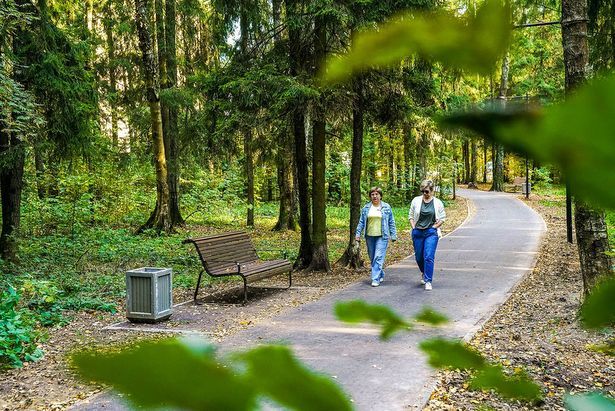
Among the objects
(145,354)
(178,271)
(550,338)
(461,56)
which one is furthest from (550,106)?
(178,271)

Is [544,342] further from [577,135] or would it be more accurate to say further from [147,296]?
[577,135]

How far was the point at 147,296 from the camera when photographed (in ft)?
24.6

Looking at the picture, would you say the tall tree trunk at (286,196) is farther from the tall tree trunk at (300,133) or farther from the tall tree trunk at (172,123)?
the tall tree trunk at (300,133)

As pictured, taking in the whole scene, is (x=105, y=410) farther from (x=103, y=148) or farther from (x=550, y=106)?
(x=103, y=148)

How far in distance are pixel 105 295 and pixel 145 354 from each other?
33.0ft

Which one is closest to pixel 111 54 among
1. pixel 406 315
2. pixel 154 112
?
pixel 154 112

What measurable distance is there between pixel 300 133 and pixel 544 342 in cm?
689

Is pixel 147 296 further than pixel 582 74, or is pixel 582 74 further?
pixel 147 296

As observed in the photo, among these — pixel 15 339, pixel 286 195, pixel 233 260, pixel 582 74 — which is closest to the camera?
pixel 582 74

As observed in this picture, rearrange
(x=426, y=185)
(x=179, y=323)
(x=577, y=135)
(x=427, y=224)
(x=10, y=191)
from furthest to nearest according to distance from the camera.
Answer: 1. (x=10, y=191)
2. (x=427, y=224)
3. (x=426, y=185)
4. (x=179, y=323)
5. (x=577, y=135)

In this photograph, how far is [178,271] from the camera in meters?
12.4

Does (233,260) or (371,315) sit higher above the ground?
(371,315)

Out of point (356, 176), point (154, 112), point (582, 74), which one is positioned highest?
point (154, 112)

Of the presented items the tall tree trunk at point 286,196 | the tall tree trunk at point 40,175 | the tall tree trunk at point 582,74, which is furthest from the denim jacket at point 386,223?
the tall tree trunk at point 40,175
